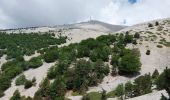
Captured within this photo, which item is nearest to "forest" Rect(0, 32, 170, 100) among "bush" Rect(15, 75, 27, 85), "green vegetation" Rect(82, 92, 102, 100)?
"bush" Rect(15, 75, 27, 85)

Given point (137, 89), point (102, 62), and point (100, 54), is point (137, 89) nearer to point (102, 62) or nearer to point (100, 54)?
point (102, 62)

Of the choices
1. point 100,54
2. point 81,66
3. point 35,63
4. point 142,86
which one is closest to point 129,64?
point 100,54

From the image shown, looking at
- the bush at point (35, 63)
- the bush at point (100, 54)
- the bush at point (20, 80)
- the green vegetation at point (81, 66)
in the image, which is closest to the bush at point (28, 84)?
the green vegetation at point (81, 66)

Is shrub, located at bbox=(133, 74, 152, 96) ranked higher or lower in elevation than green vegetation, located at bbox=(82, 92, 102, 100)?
higher

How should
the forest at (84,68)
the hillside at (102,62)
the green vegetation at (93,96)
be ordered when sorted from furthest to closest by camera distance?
the hillside at (102,62) < the forest at (84,68) < the green vegetation at (93,96)

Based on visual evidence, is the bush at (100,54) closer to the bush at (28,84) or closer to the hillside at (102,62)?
the hillside at (102,62)

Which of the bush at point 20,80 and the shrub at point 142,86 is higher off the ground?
the shrub at point 142,86

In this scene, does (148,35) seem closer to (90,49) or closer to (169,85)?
(90,49)

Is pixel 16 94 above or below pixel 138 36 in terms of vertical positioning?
below

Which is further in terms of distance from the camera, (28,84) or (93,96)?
(28,84)

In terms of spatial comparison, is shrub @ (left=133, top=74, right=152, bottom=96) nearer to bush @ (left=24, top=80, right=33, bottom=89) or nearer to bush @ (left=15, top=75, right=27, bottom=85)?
bush @ (left=24, top=80, right=33, bottom=89)

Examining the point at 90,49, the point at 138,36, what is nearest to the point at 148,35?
the point at 138,36
